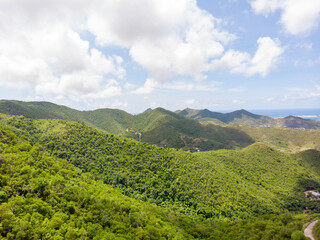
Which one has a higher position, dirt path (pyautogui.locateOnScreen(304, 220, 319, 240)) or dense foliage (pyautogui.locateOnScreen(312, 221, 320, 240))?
dense foliage (pyautogui.locateOnScreen(312, 221, 320, 240))

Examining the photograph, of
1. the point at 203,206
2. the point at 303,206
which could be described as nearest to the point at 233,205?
the point at 203,206

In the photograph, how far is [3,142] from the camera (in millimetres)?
76062

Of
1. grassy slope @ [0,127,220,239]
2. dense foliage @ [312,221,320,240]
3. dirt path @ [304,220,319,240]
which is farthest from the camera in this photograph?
dirt path @ [304,220,319,240]

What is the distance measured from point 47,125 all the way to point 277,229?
179m

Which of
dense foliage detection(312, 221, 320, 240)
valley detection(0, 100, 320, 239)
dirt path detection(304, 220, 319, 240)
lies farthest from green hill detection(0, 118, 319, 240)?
dense foliage detection(312, 221, 320, 240)

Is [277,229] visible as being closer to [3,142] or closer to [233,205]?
[233,205]

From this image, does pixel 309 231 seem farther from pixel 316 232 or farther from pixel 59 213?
pixel 59 213

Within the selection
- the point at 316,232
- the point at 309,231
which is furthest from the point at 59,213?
the point at 309,231

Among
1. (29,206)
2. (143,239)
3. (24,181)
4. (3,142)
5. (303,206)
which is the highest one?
(3,142)

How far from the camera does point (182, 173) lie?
374 feet

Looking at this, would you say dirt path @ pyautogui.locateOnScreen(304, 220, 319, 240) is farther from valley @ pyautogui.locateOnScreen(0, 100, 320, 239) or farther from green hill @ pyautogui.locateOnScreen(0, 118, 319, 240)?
green hill @ pyautogui.locateOnScreen(0, 118, 319, 240)

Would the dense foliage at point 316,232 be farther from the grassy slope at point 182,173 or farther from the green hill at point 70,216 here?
the grassy slope at point 182,173

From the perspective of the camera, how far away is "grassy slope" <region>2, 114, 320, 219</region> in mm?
95312

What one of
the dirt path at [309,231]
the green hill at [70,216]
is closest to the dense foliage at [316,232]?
the dirt path at [309,231]
